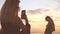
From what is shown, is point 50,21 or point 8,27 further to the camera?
point 50,21

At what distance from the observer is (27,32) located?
105 centimetres

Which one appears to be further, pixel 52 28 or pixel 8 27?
pixel 52 28

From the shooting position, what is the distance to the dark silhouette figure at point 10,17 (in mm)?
928

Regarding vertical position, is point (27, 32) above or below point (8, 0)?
below

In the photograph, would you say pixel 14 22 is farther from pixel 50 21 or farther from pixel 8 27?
pixel 50 21

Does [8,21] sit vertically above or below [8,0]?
below

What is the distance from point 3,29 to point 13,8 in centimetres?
14

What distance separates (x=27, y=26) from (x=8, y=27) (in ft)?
0.55

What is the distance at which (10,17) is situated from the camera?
93 cm

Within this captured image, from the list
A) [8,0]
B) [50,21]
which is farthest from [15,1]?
[50,21]

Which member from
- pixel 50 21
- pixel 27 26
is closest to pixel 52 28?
pixel 50 21

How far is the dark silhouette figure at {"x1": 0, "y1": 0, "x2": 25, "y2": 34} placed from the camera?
928 millimetres

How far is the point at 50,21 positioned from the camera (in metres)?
1.13

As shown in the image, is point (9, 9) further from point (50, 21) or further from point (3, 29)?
point (50, 21)
